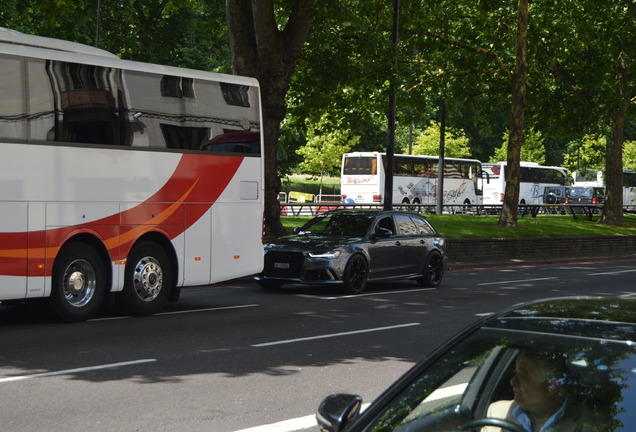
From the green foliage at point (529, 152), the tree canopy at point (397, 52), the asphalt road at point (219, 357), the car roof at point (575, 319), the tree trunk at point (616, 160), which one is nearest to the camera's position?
the car roof at point (575, 319)

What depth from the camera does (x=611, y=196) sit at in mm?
41844

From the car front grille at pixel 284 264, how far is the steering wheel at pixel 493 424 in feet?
45.3

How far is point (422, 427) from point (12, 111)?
10.1 m

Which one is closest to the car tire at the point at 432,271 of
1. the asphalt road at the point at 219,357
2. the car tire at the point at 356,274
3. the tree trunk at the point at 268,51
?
the asphalt road at the point at 219,357

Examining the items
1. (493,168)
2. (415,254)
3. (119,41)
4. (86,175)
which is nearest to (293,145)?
(493,168)

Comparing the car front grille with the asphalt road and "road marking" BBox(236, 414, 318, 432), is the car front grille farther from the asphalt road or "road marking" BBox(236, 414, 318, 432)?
"road marking" BBox(236, 414, 318, 432)

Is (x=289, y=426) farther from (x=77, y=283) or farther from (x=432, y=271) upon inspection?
(x=432, y=271)

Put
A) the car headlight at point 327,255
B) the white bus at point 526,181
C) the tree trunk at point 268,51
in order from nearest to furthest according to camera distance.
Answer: the car headlight at point 327,255
the tree trunk at point 268,51
the white bus at point 526,181

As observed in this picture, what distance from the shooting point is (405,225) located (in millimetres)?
18906

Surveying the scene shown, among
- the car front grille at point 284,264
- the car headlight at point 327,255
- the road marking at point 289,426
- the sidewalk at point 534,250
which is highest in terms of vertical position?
the car headlight at point 327,255

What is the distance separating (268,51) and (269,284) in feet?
21.4

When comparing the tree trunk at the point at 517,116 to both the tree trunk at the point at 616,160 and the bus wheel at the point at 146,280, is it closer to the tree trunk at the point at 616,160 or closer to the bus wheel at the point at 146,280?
the tree trunk at the point at 616,160

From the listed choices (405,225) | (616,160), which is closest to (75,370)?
(405,225)

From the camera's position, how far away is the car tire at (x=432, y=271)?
19.3 metres
